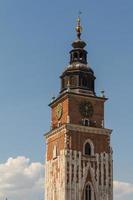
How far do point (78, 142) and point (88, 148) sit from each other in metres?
1.64

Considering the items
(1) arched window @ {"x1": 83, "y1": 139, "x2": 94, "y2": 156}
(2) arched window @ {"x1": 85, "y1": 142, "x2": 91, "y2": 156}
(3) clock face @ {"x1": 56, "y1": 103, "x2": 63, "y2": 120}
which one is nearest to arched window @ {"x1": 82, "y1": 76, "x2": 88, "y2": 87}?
(3) clock face @ {"x1": 56, "y1": 103, "x2": 63, "y2": 120}

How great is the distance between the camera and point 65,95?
71438mm

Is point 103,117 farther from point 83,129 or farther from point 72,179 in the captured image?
point 72,179

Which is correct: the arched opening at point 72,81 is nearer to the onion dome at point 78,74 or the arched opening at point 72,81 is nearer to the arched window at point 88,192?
the onion dome at point 78,74

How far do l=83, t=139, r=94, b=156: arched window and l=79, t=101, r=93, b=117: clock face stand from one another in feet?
10.8

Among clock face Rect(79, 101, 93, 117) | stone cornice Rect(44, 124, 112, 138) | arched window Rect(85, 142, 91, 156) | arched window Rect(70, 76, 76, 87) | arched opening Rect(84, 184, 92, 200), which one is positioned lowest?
arched opening Rect(84, 184, 92, 200)

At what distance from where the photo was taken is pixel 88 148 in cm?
7062

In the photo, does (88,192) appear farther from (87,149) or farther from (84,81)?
(84,81)

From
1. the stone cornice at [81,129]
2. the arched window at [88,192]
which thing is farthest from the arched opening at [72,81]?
the arched window at [88,192]

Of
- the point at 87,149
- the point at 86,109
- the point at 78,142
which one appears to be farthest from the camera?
the point at 86,109

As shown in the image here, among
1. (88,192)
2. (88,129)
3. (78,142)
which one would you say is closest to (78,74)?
(88,129)

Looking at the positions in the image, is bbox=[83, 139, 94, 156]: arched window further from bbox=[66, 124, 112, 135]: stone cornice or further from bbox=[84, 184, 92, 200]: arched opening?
bbox=[84, 184, 92, 200]: arched opening

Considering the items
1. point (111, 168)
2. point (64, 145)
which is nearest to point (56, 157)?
point (64, 145)

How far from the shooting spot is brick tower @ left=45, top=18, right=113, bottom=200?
224 ft
